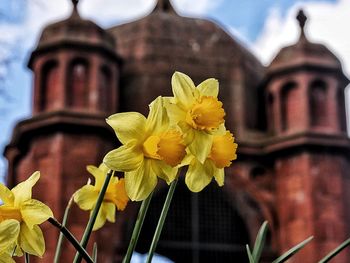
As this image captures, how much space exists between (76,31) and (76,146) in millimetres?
2081

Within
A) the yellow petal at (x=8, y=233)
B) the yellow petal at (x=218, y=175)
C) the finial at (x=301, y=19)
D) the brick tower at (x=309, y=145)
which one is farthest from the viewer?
the finial at (x=301, y=19)

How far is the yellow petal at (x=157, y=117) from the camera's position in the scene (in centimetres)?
206

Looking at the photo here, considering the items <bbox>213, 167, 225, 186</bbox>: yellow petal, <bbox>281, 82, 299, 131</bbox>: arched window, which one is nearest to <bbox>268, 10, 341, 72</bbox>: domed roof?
<bbox>281, 82, 299, 131</bbox>: arched window

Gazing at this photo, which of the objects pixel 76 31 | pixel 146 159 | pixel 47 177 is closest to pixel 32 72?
pixel 76 31

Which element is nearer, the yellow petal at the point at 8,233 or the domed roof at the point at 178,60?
the yellow petal at the point at 8,233

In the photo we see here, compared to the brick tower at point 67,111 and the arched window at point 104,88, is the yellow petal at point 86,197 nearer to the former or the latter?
the brick tower at point 67,111

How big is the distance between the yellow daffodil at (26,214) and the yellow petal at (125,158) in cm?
14

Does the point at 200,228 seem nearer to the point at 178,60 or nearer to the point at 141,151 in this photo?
the point at 178,60

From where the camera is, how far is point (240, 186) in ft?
61.8

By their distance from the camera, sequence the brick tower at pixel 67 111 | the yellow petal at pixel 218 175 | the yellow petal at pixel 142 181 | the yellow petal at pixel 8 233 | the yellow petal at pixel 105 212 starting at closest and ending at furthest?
the yellow petal at pixel 8 233 < the yellow petal at pixel 142 181 < the yellow petal at pixel 218 175 < the yellow petal at pixel 105 212 < the brick tower at pixel 67 111

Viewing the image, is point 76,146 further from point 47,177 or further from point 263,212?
point 263,212

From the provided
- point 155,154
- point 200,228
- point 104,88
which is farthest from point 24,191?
point 104,88

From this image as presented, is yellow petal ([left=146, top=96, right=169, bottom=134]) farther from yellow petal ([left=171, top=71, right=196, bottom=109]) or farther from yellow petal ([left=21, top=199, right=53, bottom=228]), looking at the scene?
yellow petal ([left=21, top=199, right=53, bottom=228])

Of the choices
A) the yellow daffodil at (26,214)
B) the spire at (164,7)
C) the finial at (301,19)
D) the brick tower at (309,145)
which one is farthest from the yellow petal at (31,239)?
the spire at (164,7)
